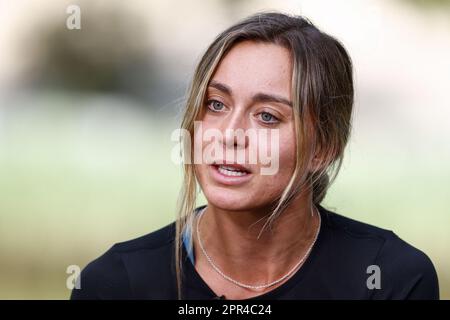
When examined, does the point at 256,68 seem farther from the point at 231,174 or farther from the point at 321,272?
the point at 321,272

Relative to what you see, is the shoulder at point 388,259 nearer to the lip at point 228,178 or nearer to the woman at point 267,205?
the woman at point 267,205

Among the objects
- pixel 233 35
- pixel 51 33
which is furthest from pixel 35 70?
pixel 233 35

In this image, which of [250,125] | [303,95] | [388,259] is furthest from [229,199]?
[388,259]

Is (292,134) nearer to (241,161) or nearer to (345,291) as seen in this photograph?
(241,161)

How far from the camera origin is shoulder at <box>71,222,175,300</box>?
2232mm

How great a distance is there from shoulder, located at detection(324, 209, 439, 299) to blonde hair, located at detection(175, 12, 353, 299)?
0.19 meters

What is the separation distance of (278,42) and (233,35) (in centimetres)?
13

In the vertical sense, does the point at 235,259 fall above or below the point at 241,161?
below

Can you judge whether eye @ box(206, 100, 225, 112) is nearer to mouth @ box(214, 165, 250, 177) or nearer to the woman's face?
the woman's face

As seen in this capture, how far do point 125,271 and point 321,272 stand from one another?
0.60 metres

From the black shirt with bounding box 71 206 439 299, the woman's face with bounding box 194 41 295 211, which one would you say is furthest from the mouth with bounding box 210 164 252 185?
the black shirt with bounding box 71 206 439 299

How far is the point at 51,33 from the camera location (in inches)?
163

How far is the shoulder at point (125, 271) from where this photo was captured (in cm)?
223

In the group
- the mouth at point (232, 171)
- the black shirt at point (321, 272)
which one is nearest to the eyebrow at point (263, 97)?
the mouth at point (232, 171)
